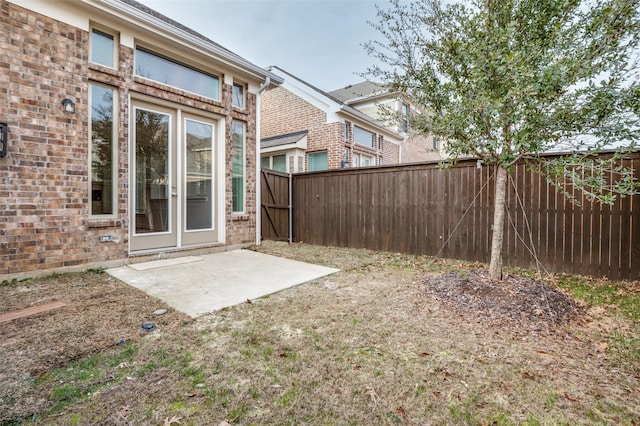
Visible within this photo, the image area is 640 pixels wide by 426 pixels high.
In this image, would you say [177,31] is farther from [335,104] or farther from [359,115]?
[359,115]

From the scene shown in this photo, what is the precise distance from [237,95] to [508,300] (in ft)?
20.0

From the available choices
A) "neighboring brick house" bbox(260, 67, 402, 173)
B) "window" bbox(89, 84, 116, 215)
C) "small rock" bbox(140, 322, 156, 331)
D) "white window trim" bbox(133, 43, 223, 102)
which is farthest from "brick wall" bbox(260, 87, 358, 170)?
"small rock" bbox(140, 322, 156, 331)

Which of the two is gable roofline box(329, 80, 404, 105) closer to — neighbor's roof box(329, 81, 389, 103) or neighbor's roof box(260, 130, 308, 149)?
neighbor's roof box(329, 81, 389, 103)

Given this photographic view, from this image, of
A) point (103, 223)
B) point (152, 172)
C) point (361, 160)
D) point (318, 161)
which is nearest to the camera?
point (103, 223)

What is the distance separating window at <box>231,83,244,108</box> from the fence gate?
173cm

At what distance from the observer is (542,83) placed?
2.72 meters

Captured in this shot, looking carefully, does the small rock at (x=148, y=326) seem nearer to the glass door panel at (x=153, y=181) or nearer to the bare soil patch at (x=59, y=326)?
the bare soil patch at (x=59, y=326)

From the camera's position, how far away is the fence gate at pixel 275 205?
7.78 metres

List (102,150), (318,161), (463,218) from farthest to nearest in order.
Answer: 1. (318,161)
2. (463,218)
3. (102,150)

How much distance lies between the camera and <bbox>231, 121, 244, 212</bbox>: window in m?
6.46

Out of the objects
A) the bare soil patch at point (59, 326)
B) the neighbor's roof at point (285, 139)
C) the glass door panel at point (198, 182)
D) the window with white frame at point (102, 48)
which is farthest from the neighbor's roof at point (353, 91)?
the bare soil patch at point (59, 326)

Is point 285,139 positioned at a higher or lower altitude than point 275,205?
higher

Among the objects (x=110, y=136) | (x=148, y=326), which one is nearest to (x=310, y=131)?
(x=110, y=136)

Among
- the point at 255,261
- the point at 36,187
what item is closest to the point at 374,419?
the point at 255,261
